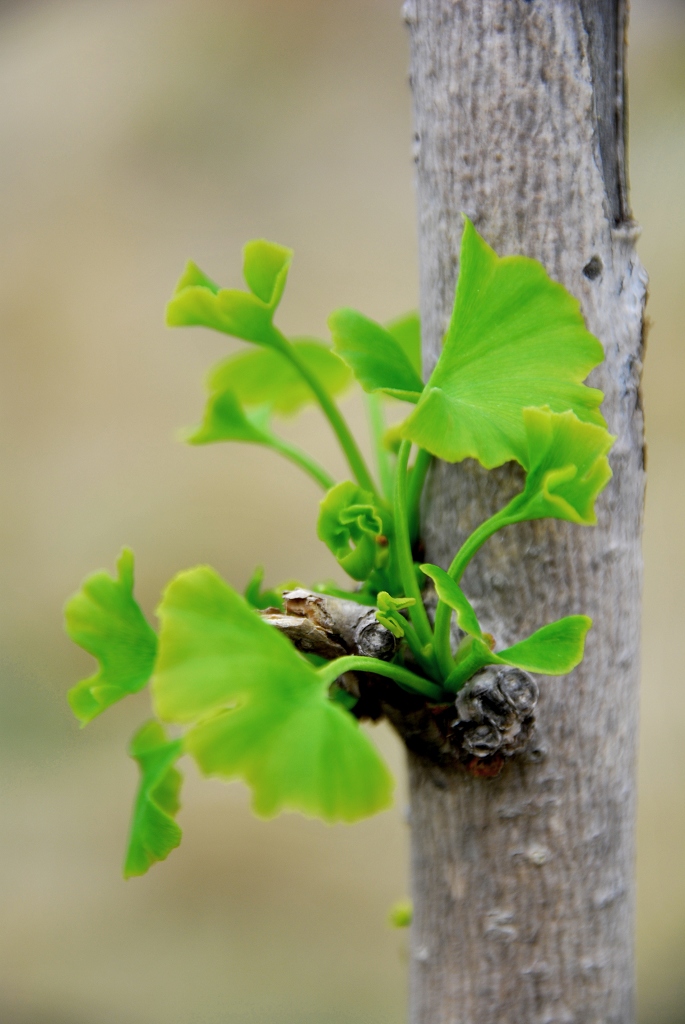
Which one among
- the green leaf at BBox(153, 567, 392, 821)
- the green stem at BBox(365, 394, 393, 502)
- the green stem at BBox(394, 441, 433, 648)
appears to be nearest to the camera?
the green leaf at BBox(153, 567, 392, 821)

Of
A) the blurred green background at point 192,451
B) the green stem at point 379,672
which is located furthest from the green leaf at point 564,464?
the blurred green background at point 192,451

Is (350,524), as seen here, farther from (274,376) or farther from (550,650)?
(274,376)

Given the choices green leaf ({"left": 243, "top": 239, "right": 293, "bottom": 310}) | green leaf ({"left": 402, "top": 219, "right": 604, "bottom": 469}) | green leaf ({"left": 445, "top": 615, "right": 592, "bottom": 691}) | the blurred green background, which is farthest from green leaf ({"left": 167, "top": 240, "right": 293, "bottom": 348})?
the blurred green background

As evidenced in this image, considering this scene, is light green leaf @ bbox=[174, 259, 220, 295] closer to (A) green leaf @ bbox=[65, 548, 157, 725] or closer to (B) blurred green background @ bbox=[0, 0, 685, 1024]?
(A) green leaf @ bbox=[65, 548, 157, 725]

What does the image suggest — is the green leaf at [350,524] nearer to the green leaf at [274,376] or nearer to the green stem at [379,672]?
the green stem at [379,672]

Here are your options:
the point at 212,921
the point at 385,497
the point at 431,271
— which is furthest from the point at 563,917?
the point at 212,921

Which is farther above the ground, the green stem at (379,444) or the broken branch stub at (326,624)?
the green stem at (379,444)
